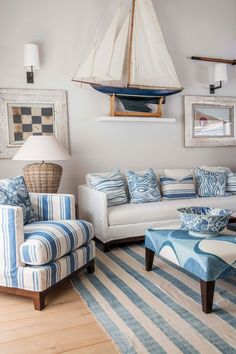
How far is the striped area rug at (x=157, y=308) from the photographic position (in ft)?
5.86

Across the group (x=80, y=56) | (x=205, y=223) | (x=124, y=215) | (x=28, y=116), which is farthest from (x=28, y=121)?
(x=205, y=223)

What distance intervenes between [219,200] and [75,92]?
2.17 meters

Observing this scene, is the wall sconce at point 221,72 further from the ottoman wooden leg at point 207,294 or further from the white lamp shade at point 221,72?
the ottoman wooden leg at point 207,294

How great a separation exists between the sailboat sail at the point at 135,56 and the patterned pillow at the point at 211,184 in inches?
47.2

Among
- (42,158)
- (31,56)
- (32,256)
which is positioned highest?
(31,56)

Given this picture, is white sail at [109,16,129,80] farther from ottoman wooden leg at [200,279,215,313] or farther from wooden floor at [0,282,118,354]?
ottoman wooden leg at [200,279,215,313]

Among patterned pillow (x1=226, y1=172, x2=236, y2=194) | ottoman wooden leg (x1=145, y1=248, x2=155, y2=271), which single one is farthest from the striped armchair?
patterned pillow (x1=226, y1=172, x2=236, y2=194)

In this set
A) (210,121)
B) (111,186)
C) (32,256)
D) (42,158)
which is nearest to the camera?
(32,256)

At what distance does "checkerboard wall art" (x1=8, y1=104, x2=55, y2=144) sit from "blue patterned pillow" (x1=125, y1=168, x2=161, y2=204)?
3.74 ft

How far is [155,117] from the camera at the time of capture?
434 cm

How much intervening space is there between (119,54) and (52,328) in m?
3.20

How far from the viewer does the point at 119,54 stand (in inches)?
159

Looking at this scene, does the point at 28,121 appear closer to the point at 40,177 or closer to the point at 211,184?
the point at 40,177

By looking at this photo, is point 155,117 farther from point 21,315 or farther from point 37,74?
point 21,315
